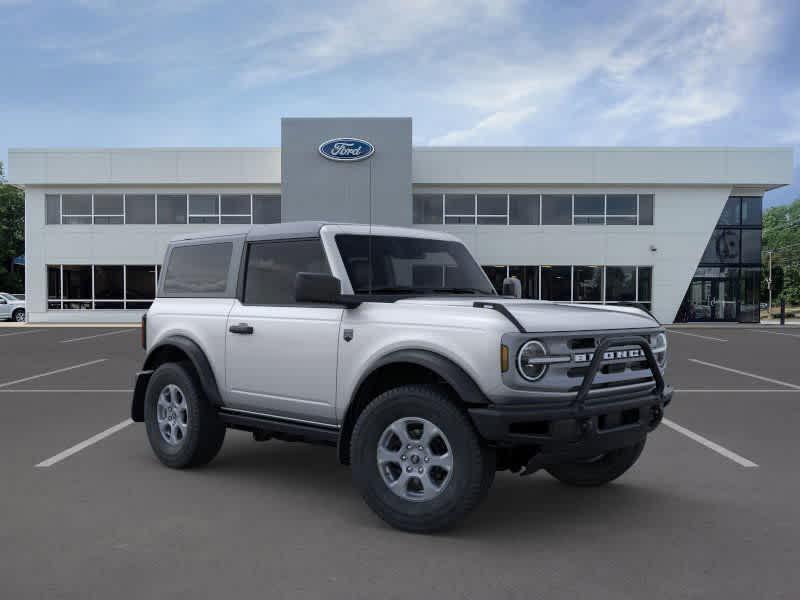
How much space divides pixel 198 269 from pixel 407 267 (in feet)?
6.06

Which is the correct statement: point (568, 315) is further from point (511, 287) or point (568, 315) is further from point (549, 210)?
point (549, 210)

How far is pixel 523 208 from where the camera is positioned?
106 ft

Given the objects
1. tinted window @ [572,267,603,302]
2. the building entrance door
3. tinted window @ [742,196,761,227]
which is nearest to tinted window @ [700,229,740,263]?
tinted window @ [742,196,761,227]

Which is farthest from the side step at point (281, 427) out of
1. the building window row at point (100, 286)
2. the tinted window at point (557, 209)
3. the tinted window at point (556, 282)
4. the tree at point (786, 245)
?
the tree at point (786, 245)

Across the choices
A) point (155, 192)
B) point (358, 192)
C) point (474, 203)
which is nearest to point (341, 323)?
point (358, 192)

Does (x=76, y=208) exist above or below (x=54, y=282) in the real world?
above

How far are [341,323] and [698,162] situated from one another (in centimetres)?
3053

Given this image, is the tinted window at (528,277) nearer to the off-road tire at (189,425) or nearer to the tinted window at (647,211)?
the tinted window at (647,211)

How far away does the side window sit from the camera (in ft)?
17.7

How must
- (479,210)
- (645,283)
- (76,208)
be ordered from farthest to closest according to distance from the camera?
(76,208) < (479,210) < (645,283)

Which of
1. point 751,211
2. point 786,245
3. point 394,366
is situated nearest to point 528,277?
point 751,211

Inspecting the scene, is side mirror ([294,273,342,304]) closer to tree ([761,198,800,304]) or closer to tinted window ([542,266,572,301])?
tinted window ([542,266,572,301])

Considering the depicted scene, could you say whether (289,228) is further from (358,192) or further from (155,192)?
(155,192)

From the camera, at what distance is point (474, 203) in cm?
3225
